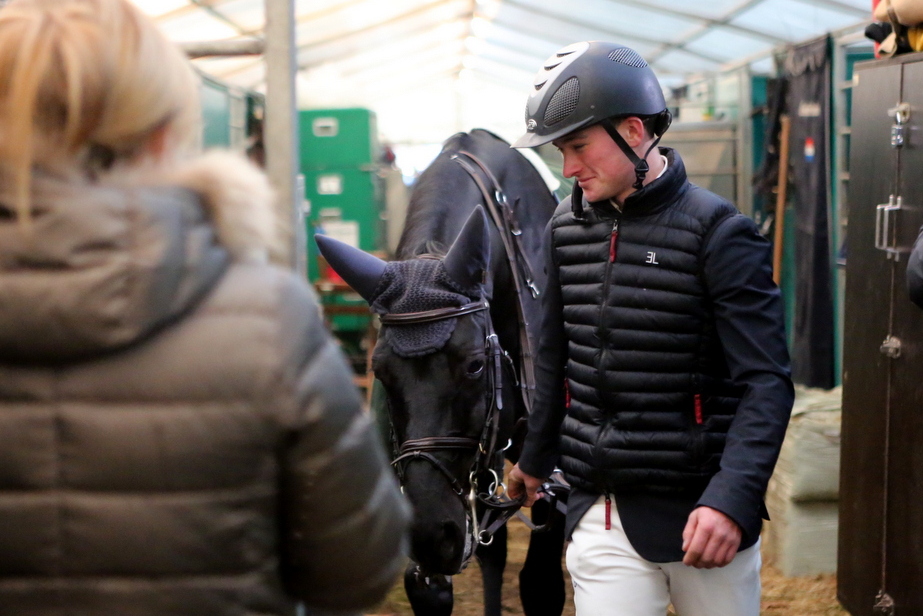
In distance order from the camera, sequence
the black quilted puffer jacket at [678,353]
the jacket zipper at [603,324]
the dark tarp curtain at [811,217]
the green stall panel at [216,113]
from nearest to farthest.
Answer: the black quilted puffer jacket at [678,353], the jacket zipper at [603,324], the dark tarp curtain at [811,217], the green stall panel at [216,113]

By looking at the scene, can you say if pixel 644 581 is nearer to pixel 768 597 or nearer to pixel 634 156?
pixel 634 156

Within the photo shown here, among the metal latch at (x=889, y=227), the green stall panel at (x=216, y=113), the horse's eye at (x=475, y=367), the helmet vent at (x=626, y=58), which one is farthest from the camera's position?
the green stall panel at (x=216, y=113)

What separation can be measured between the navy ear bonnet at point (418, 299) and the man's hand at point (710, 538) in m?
1.10

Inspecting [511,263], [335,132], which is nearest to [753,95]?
[335,132]

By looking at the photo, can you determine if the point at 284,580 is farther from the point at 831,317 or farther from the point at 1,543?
the point at 831,317

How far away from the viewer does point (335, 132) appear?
10.3 m

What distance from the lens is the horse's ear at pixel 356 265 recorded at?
10.0ft

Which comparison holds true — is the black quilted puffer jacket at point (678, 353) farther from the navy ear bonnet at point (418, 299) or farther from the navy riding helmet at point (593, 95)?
the navy ear bonnet at point (418, 299)

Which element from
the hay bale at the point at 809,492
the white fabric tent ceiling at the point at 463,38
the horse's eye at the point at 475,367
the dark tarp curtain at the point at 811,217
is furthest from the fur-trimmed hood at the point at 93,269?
the dark tarp curtain at the point at 811,217

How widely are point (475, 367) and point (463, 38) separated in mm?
15400

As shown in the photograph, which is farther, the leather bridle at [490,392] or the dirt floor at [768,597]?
the dirt floor at [768,597]

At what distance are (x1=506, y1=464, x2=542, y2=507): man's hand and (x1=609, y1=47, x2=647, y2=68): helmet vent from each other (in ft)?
3.54

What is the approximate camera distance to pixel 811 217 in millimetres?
7422

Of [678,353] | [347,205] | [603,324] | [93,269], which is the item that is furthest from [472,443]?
[347,205]
